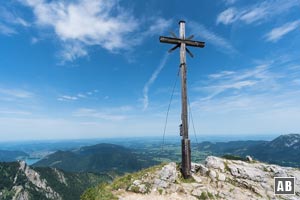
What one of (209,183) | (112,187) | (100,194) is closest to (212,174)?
(209,183)

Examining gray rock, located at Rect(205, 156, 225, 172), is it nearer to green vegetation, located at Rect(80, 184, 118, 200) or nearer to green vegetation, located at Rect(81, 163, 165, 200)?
green vegetation, located at Rect(81, 163, 165, 200)

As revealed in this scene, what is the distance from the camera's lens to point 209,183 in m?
17.1

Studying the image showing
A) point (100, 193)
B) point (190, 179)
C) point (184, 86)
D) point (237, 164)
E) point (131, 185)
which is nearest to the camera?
point (100, 193)

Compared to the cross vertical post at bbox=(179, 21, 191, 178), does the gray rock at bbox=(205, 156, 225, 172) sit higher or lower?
lower

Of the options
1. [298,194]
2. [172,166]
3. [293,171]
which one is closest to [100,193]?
[172,166]

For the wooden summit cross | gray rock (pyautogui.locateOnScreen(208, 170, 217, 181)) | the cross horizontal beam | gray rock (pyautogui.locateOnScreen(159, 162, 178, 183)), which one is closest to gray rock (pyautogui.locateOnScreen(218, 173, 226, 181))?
gray rock (pyautogui.locateOnScreen(208, 170, 217, 181))

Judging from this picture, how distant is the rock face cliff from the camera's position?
51.0ft

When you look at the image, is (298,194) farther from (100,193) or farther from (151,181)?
(100,193)

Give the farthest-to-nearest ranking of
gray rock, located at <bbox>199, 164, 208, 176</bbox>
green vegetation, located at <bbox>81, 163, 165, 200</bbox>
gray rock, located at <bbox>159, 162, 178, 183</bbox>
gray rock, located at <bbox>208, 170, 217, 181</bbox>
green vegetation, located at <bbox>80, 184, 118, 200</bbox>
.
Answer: gray rock, located at <bbox>199, 164, 208, 176</bbox> < gray rock, located at <bbox>208, 170, 217, 181</bbox> < gray rock, located at <bbox>159, 162, 178, 183</bbox> < green vegetation, located at <bbox>81, 163, 165, 200</bbox> < green vegetation, located at <bbox>80, 184, 118, 200</bbox>

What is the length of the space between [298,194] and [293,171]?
10.4 feet

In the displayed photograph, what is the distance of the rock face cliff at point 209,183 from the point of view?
1555 centimetres

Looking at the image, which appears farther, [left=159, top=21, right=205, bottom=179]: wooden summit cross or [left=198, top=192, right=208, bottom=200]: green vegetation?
[left=159, top=21, right=205, bottom=179]: wooden summit cross

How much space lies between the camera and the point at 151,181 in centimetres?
1666

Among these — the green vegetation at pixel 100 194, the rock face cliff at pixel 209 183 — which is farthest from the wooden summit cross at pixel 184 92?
the green vegetation at pixel 100 194
